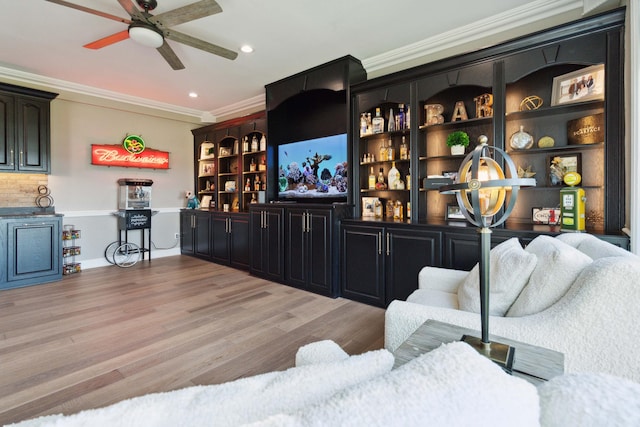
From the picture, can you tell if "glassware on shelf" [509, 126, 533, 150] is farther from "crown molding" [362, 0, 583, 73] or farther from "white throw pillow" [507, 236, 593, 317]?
"white throw pillow" [507, 236, 593, 317]

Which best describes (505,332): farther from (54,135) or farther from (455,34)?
(54,135)

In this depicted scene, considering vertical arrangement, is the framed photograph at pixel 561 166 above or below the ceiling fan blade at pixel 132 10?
below

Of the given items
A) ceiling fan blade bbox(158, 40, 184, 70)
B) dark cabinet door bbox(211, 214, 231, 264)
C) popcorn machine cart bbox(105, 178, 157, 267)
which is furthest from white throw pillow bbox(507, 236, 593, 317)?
popcorn machine cart bbox(105, 178, 157, 267)

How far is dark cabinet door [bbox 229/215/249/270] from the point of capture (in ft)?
16.3

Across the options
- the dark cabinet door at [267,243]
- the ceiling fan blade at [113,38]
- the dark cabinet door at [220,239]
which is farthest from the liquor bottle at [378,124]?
the dark cabinet door at [220,239]

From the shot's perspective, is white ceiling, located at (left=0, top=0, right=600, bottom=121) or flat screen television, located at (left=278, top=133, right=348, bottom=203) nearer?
white ceiling, located at (left=0, top=0, right=600, bottom=121)

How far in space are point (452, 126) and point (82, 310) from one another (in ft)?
14.1

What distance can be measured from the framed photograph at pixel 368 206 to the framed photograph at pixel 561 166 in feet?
5.71

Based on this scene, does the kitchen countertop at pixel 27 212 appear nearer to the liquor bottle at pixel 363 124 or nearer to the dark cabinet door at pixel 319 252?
the dark cabinet door at pixel 319 252

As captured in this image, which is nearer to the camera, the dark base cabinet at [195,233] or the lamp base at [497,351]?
the lamp base at [497,351]

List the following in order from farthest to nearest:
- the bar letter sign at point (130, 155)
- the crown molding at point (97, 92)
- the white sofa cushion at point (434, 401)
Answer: the bar letter sign at point (130, 155), the crown molding at point (97, 92), the white sofa cushion at point (434, 401)

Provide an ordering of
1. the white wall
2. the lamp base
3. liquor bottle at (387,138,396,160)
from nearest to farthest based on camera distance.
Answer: the lamp base
liquor bottle at (387,138,396,160)
the white wall

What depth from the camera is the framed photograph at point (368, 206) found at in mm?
3840

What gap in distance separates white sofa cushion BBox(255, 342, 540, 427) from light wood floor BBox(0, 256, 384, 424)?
192 cm
